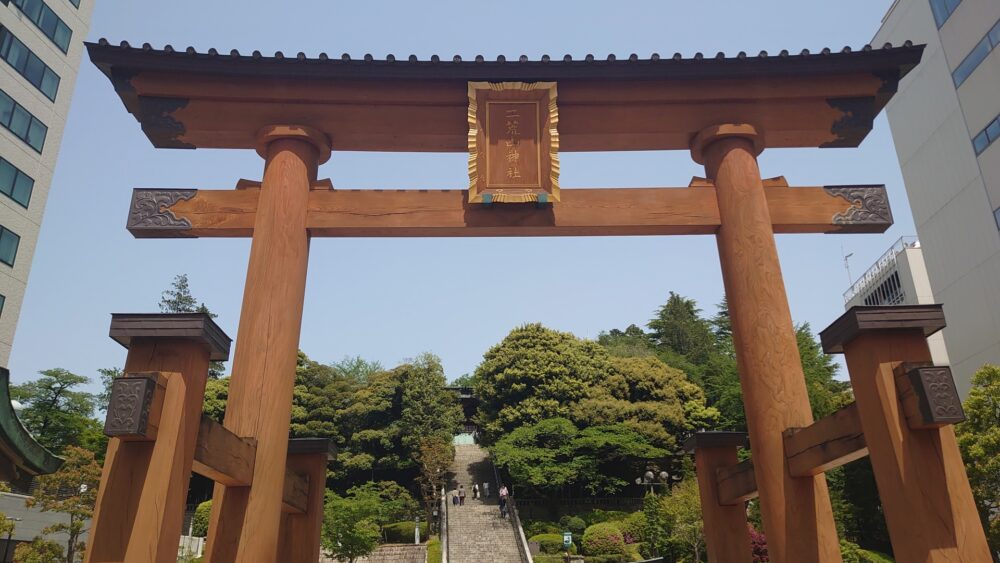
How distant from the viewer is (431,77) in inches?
279

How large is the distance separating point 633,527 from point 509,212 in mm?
24928

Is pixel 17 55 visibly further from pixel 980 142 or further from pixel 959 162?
pixel 959 162

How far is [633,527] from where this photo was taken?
2838cm

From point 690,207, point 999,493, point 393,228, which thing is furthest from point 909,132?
point 393,228

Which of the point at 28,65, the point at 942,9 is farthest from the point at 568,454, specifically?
the point at 28,65

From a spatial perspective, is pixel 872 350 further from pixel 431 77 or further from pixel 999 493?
pixel 999 493

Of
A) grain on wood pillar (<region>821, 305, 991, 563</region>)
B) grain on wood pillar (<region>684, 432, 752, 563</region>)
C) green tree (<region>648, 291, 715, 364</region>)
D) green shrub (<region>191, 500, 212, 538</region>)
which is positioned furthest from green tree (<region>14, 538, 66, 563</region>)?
green tree (<region>648, 291, 715, 364</region>)

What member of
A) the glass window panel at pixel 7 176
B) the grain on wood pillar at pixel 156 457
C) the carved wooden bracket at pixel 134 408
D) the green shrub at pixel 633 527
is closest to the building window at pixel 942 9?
the green shrub at pixel 633 527

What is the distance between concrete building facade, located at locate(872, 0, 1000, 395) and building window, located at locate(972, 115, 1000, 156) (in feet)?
0.11

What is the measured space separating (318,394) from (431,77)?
3236 cm

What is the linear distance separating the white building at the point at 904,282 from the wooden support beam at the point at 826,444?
2650 centimetres

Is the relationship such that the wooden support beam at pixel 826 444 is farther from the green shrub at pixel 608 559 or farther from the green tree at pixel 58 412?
the green tree at pixel 58 412

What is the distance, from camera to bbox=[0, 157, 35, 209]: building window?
852 inches

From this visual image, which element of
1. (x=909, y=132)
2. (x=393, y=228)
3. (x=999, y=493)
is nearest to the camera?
(x=393, y=228)
